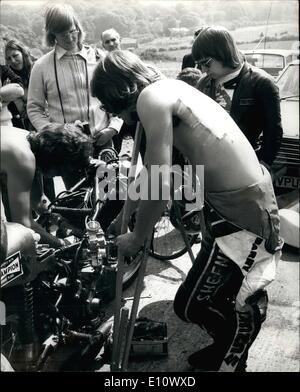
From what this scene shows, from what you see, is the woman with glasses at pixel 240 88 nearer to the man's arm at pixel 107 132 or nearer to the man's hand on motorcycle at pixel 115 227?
the man's arm at pixel 107 132

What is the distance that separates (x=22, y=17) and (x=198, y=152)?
2.02m

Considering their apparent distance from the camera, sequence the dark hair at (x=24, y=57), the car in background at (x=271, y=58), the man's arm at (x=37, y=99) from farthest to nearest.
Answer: the car in background at (x=271, y=58) < the dark hair at (x=24, y=57) < the man's arm at (x=37, y=99)

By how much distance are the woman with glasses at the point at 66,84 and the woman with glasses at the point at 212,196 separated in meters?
1.54

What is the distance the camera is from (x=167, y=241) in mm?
4855

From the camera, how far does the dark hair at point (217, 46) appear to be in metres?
3.54

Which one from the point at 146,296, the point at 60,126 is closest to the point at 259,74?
the point at 60,126

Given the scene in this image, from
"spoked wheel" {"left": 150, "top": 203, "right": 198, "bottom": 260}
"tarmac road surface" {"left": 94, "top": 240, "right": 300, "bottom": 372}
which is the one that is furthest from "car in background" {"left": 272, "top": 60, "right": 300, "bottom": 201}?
"spoked wheel" {"left": 150, "top": 203, "right": 198, "bottom": 260}

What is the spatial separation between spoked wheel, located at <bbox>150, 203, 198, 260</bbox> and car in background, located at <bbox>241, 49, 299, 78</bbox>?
11.7 feet

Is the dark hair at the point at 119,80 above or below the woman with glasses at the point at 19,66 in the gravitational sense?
above

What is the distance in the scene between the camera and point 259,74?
380 cm

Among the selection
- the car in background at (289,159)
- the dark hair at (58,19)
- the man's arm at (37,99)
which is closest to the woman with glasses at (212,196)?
the dark hair at (58,19)

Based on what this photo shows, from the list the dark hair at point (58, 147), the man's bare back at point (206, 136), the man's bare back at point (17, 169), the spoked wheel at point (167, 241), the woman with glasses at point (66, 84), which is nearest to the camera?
the man's bare back at point (206, 136)

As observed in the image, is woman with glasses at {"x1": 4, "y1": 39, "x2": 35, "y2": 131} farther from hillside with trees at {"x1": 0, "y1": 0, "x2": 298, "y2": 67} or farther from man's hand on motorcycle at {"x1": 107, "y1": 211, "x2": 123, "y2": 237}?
man's hand on motorcycle at {"x1": 107, "y1": 211, "x2": 123, "y2": 237}

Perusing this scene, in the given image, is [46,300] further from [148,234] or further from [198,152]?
[198,152]
